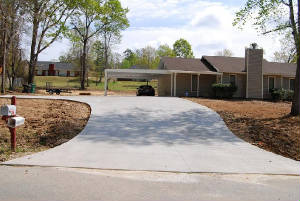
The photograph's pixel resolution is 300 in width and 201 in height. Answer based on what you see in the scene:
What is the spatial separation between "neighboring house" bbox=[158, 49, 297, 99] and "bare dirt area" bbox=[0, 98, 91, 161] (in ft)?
49.0

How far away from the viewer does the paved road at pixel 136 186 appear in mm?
4816

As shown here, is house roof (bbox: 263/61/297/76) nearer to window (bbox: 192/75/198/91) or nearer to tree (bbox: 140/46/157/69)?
window (bbox: 192/75/198/91)

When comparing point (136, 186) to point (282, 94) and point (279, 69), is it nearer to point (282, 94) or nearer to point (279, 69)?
point (282, 94)

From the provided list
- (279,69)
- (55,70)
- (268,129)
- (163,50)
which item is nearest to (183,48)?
(163,50)

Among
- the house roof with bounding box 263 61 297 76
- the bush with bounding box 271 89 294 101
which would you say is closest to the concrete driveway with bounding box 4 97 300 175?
the bush with bounding box 271 89 294 101

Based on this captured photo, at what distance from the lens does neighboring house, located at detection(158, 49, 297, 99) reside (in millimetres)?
28125

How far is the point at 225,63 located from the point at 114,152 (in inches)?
970

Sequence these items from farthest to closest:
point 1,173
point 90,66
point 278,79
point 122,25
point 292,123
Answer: point 90,66, point 122,25, point 278,79, point 292,123, point 1,173

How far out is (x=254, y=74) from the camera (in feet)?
92.5

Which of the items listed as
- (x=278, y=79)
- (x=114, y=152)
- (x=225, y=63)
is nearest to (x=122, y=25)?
(x=225, y=63)

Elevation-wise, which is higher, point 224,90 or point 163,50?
point 163,50

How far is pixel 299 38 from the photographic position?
42.8ft

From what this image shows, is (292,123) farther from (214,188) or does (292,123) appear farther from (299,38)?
(214,188)

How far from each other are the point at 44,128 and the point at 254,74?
22.9m
